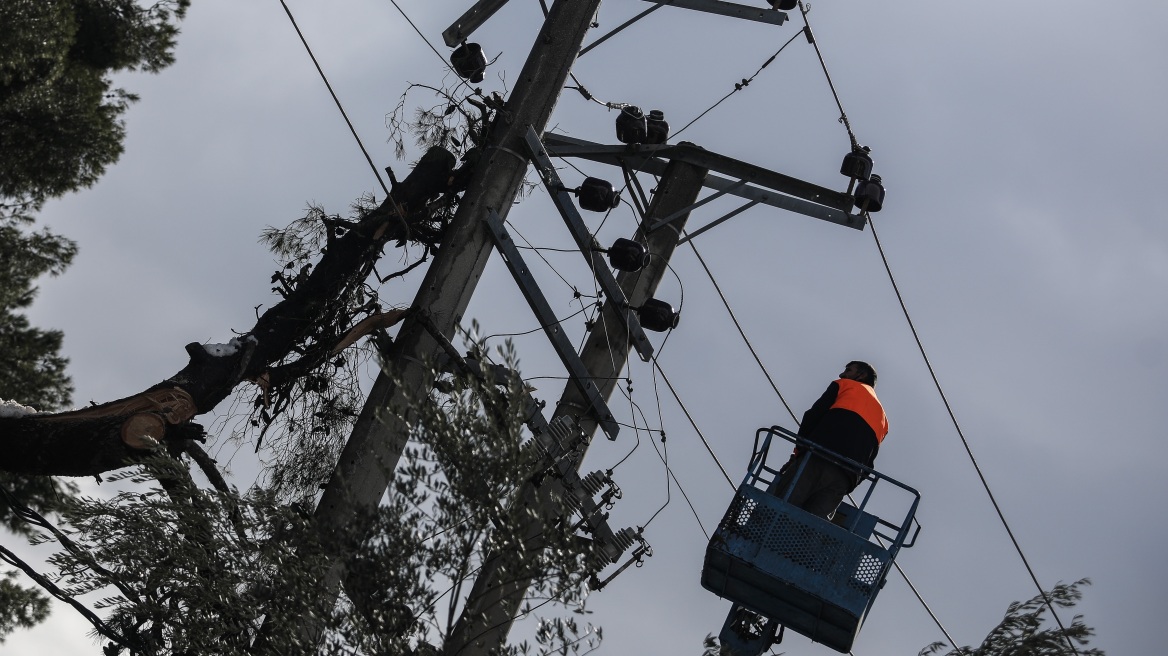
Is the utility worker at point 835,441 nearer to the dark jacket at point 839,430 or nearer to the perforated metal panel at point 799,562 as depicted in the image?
the dark jacket at point 839,430

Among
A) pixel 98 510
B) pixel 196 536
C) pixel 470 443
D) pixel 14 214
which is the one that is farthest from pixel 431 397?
pixel 14 214

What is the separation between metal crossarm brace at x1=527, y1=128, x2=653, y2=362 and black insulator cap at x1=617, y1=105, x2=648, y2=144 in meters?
1.09

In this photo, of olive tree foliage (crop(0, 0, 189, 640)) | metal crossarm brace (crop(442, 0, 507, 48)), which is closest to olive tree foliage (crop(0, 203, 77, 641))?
olive tree foliage (crop(0, 0, 189, 640))

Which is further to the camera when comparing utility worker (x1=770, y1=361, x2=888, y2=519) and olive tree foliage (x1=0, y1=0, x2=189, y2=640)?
olive tree foliage (x1=0, y1=0, x2=189, y2=640)

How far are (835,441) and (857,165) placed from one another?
2.38 m

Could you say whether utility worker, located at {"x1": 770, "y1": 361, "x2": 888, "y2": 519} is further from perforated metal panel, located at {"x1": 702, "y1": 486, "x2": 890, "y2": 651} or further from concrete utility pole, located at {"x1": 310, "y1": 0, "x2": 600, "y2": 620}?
concrete utility pole, located at {"x1": 310, "y1": 0, "x2": 600, "y2": 620}

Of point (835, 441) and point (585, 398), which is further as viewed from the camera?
point (835, 441)

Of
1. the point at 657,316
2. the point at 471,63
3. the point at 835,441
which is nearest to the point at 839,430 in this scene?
the point at 835,441

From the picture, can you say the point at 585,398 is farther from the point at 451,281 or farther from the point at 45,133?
the point at 45,133

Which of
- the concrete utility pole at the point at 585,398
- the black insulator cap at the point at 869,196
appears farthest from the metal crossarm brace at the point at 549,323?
the black insulator cap at the point at 869,196

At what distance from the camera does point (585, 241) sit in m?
9.55

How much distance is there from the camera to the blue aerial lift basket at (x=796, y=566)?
30.3 ft

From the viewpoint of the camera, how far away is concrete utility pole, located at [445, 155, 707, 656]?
753 cm

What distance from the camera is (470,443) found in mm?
7629
